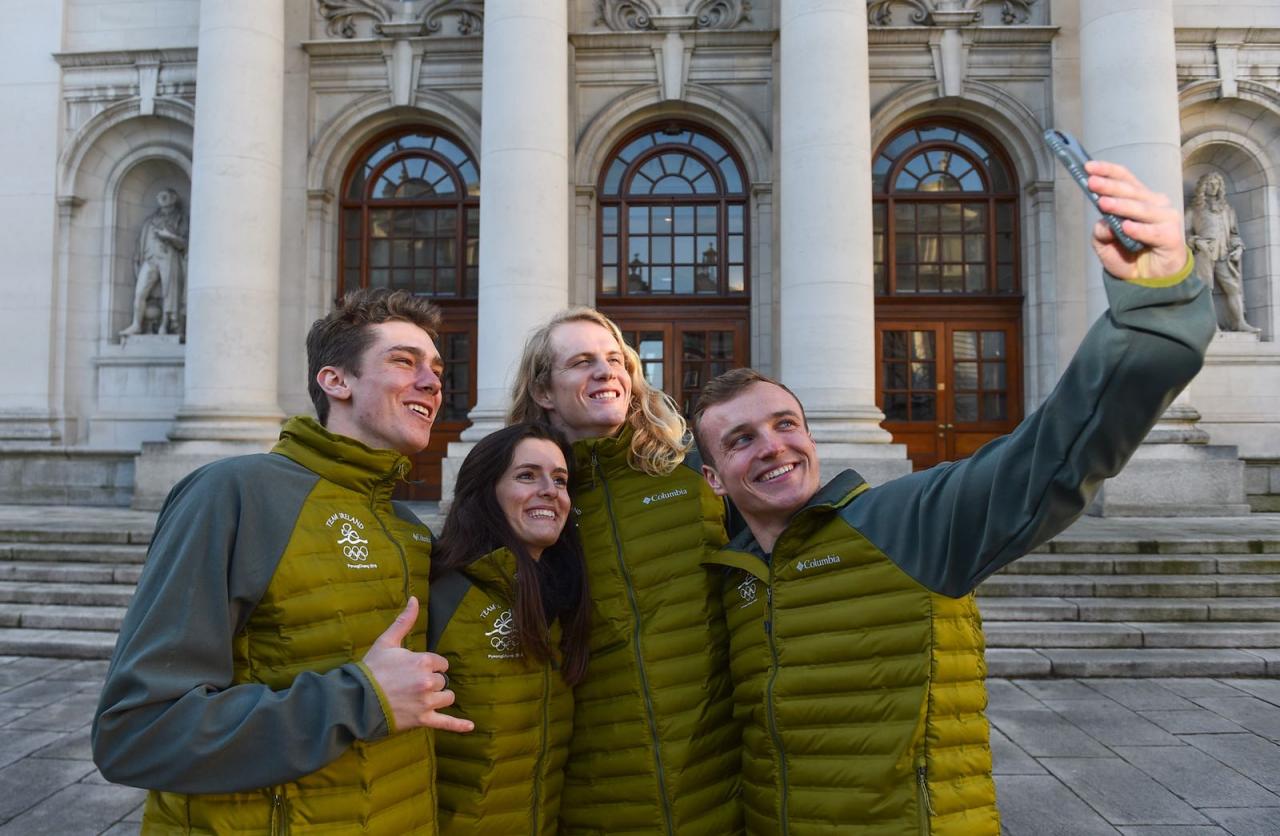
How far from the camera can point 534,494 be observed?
2.25 metres

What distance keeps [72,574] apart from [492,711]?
807cm

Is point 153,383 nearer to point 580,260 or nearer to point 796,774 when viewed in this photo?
point 580,260

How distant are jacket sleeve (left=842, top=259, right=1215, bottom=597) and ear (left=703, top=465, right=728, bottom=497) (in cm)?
35

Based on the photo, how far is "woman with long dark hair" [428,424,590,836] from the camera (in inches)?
82.1

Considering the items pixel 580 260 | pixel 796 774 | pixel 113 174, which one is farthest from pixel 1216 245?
pixel 113 174

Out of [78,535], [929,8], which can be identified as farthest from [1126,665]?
[929,8]

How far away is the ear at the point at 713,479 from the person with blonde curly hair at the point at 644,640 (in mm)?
138

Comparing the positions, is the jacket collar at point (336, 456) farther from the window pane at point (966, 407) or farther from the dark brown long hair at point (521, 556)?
the window pane at point (966, 407)

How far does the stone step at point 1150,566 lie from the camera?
7.91 m

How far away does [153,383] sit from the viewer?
13.6 meters

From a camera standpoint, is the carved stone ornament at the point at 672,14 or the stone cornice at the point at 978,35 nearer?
the stone cornice at the point at 978,35

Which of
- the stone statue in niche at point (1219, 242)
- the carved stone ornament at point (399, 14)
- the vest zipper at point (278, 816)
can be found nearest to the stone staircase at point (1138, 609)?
the vest zipper at point (278, 816)

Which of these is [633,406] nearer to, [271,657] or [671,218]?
[271,657]

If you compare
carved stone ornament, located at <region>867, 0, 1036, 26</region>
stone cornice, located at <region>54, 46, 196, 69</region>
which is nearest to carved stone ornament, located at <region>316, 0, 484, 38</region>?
stone cornice, located at <region>54, 46, 196, 69</region>
